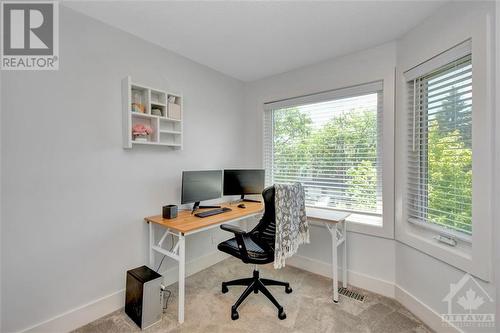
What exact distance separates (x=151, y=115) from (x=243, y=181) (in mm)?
1378

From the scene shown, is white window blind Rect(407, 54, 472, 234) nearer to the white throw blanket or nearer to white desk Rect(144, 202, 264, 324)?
the white throw blanket

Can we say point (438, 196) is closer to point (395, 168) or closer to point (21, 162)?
point (395, 168)

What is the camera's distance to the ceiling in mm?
1741

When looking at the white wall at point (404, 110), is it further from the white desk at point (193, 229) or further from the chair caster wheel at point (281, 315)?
the chair caster wheel at point (281, 315)

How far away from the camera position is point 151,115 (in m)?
2.18

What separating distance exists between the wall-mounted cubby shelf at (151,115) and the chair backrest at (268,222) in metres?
1.22

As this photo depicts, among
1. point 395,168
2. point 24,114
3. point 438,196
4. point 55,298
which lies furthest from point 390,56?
point 55,298

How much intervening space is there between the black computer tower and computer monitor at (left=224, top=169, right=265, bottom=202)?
1.30 metres

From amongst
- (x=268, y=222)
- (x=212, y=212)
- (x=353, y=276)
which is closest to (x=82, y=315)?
(x=212, y=212)

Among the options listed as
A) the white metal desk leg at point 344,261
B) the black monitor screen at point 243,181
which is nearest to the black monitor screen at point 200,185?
the black monitor screen at point 243,181

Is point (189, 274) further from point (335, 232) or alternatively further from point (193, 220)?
point (335, 232)

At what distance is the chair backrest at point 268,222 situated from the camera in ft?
6.00

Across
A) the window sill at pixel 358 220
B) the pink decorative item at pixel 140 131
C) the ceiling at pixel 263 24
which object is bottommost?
the window sill at pixel 358 220

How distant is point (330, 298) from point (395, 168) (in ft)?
4.77
